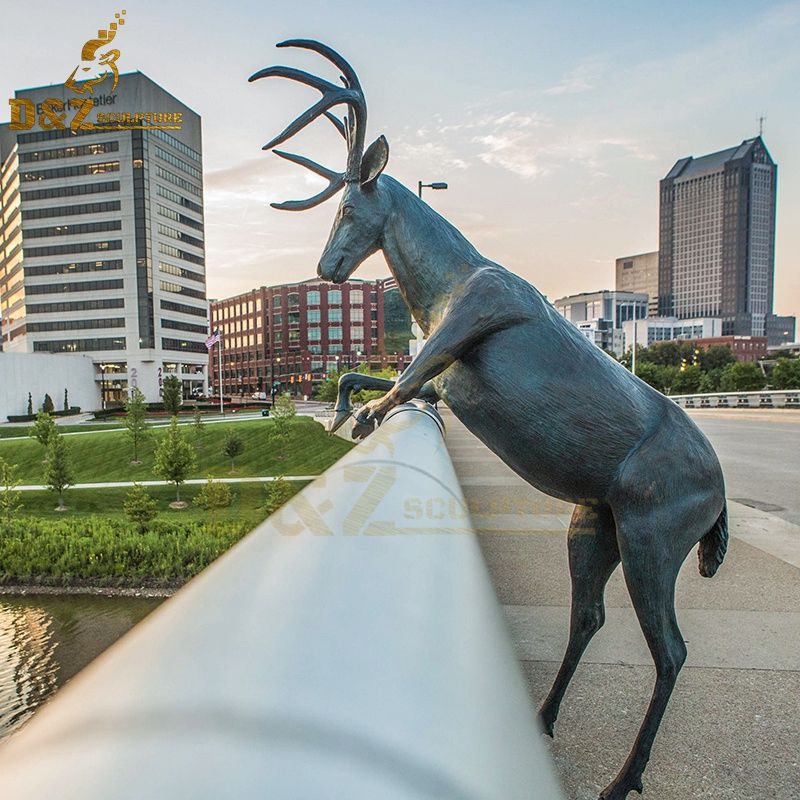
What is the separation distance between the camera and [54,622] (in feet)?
44.8

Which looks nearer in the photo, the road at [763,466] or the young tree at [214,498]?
the road at [763,466]

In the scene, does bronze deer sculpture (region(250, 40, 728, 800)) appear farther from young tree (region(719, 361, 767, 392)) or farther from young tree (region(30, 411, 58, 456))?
young tree (region(719, 361, 767, 392))

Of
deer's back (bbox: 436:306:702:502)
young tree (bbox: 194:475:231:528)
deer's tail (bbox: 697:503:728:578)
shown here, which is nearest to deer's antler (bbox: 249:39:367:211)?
deer's back (bbox: 436:306:702:502)

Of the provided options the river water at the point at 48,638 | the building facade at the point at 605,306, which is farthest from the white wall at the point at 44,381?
the building facade at the point at 605,306

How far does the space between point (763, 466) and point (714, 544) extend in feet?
33.9

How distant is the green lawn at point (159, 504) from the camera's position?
20.0 metres

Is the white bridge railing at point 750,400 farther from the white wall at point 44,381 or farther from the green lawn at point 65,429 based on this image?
the white wall at point 44,381

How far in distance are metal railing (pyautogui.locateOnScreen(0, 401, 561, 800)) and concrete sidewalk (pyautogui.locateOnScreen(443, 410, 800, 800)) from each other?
174 centimetres

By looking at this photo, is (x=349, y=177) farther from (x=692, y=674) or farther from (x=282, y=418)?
(x=282, y=418)

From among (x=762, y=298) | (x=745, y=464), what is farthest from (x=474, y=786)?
(x=762, y=298)

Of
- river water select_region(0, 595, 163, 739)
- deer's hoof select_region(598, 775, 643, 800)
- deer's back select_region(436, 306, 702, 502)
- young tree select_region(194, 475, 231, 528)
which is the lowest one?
river water select_region(0, 595, 163, 739)

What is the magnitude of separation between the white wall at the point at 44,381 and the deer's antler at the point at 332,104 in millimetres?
59098

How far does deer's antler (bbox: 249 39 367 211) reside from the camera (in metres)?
1.63

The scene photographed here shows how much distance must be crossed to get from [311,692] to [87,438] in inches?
1440
